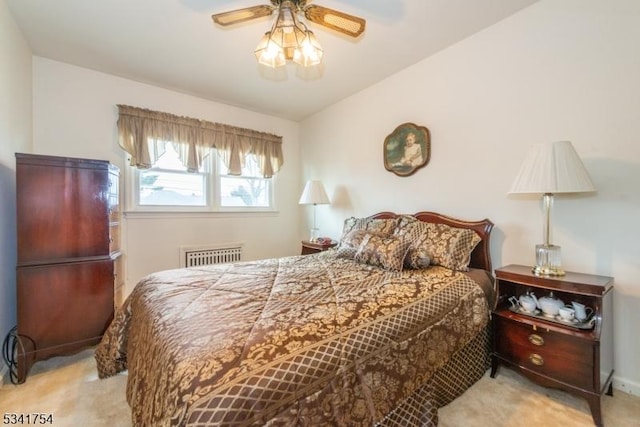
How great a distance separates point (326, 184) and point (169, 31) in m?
2.52

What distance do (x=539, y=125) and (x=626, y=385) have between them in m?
1.83

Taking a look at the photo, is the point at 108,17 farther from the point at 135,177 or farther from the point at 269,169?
the point at 269,169

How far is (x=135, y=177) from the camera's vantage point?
10.6 ft

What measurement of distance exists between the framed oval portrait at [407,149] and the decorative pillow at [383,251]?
976mm

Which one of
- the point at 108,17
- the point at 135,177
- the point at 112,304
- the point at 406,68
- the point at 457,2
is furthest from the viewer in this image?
the point at 135,177

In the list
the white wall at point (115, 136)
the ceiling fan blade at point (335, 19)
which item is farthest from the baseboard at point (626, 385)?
the white wall at point (115, 136)

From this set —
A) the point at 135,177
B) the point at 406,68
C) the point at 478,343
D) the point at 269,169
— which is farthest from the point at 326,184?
the point at 478,343

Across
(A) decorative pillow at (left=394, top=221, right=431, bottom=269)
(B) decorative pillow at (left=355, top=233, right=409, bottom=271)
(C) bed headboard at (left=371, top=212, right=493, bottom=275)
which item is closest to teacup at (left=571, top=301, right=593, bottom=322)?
(C) bed headboard at (left=371, top=212, right=493, bottom=275)

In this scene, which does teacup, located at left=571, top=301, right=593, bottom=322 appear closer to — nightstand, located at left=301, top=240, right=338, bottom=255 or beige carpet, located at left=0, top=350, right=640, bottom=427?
beige carpet, located at left=0, top=350, right=640, bottom=427

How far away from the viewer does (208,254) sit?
3686 millimetres

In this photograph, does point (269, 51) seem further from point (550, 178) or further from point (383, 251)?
point (550, 178)

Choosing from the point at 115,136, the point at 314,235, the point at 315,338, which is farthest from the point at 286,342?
the point at 115,136

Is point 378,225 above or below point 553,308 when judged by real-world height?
above

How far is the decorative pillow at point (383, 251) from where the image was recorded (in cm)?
215
